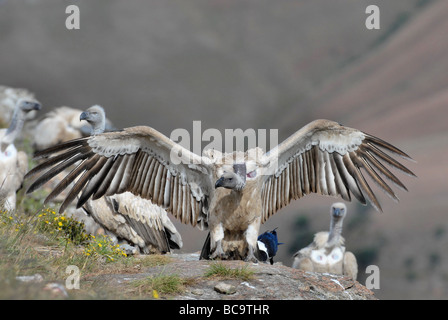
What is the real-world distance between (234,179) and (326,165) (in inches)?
70.2

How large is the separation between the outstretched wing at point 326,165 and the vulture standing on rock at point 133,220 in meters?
3.12

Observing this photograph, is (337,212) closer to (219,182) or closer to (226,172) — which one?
(226,172)

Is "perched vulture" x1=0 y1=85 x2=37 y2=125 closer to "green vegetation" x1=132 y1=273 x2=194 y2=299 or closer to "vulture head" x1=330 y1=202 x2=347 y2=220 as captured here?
"vulture head" x1=330 y1=202 x2=347 y2=220

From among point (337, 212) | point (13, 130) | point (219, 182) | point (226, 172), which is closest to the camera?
point (219, 182)

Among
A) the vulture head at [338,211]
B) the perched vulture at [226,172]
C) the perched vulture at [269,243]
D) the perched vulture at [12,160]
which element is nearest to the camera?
the perched vulture at [226,172]

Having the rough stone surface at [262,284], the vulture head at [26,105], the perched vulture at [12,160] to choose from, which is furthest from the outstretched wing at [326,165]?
the vulture head at [26,105]

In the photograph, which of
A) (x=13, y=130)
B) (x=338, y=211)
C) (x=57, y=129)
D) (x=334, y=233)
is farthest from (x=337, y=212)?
(x=57, y=129)

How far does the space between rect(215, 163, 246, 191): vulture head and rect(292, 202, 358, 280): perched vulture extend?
531 cm

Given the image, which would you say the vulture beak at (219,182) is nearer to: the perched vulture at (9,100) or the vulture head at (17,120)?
the vulture head at (17,120)

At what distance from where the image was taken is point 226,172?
22.1 ft

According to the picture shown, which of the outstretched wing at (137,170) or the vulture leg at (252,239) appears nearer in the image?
the vulture leg at (252,239)

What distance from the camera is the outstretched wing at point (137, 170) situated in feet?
23.7

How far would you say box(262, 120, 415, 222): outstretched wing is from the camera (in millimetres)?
7508
